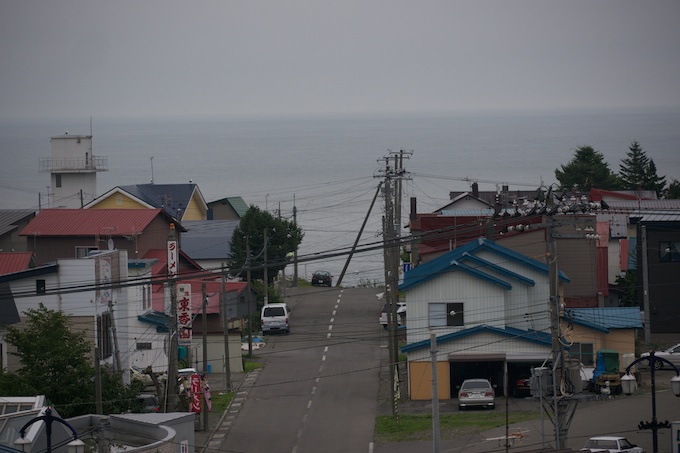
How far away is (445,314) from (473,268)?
1531mm

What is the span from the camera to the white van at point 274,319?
41.1m

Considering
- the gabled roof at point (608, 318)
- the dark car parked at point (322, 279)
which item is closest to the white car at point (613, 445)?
the gabled roof at point (608, 318)

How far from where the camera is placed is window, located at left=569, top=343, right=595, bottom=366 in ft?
105

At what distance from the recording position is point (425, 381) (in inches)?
1218

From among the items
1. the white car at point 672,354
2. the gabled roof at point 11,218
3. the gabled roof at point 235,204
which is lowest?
the white car at point 672,354

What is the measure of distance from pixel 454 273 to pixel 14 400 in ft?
45.8

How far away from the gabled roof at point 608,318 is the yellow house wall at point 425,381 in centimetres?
418

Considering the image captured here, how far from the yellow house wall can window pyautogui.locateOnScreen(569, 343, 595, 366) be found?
156 inches

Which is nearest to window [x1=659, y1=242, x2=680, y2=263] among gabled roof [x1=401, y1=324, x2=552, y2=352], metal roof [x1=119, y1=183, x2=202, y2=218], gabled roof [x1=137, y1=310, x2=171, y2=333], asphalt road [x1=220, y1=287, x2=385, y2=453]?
gabled roof [x1=401, y1=324, x2=552, y2=352]

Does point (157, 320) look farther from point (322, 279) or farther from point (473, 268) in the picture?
point (322, 279)

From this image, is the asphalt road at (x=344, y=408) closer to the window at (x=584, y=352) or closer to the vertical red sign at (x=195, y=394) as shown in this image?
the vertical red sign at (x=195, y=394)

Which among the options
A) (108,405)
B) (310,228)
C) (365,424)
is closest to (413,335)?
(365,424)

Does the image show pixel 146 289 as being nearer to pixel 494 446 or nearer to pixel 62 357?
pixel 62 357

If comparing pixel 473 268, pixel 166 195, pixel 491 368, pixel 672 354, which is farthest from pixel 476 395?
pixel 166 195
